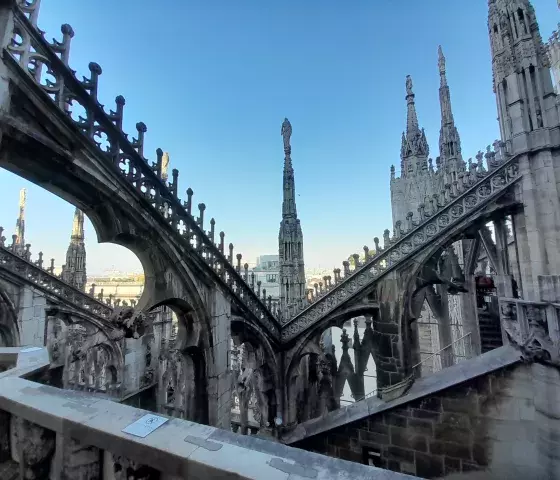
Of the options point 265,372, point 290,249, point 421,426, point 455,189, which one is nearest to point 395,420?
point 421,426

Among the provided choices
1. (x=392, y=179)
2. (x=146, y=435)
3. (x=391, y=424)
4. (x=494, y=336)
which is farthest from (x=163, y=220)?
(x=392, y=179)

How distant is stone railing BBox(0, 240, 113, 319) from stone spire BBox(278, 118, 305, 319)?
7.12 meters

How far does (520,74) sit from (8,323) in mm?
18523

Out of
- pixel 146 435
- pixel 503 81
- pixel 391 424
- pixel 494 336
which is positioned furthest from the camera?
pixel 494 336

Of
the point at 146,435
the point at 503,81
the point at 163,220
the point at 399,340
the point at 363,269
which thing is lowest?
the point at 399,340

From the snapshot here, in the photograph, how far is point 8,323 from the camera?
37.6 ft

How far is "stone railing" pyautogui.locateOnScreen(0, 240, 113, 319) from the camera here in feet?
38.7

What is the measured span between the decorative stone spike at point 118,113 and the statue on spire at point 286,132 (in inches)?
354

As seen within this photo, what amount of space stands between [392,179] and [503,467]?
2095cm

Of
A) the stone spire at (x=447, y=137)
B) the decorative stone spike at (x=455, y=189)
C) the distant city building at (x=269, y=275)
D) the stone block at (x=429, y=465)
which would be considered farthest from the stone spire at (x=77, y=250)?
the stone spire at (x=447, y=137)

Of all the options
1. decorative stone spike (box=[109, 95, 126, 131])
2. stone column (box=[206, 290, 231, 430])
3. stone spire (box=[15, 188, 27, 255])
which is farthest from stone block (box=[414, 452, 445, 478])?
stone spire (box=[15, 188, 27, 255])

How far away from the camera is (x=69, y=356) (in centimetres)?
1317

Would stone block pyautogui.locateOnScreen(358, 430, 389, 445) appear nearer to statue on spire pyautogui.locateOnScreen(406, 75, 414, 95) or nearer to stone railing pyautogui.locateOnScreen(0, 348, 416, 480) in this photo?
stone railing pyautogui.locateOnScreen(0, 348, 416, 480)

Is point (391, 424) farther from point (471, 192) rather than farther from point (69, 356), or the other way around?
point (69, 356)
